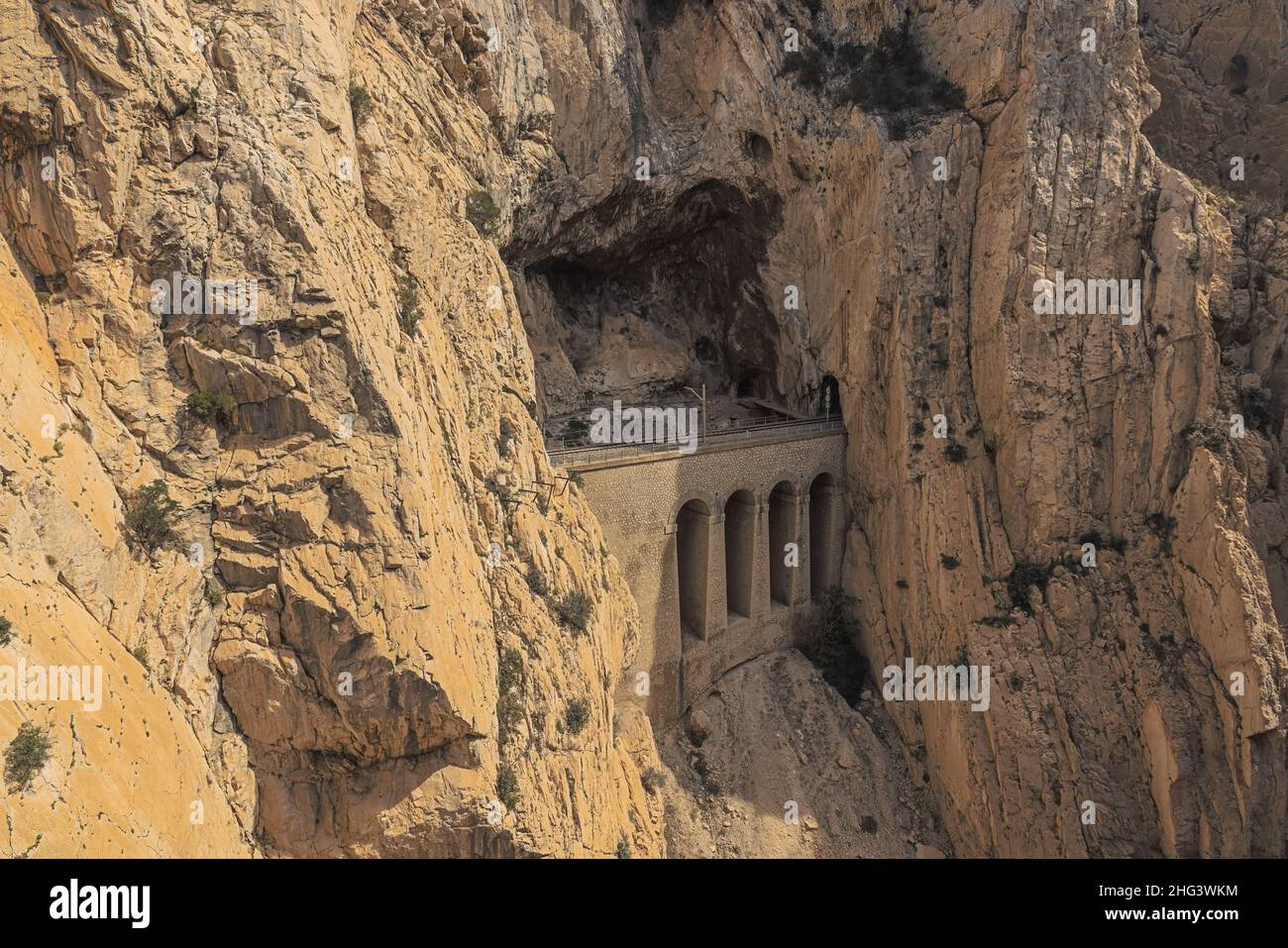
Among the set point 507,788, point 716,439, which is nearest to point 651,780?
point 507,788

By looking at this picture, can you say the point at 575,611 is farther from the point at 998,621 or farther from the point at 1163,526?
the point at 1163,526

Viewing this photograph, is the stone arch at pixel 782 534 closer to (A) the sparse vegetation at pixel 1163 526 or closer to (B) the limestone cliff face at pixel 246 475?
(A) the sparse vegetation at pixel 1163 526

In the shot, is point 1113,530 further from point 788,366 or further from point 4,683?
point 4,683

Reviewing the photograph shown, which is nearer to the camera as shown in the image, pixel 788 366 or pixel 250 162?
pixel 250 162

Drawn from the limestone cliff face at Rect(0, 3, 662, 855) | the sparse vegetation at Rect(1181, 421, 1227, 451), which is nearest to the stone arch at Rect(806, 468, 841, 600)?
the sparse vegetation at Rect(1181, 421, 1227, 451)

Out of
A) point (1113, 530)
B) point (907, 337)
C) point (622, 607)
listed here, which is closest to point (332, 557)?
point (622, 607)

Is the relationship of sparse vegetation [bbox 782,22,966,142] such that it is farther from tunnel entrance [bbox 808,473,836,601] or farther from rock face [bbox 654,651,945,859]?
rock face [bbox 654,651,945,859]
